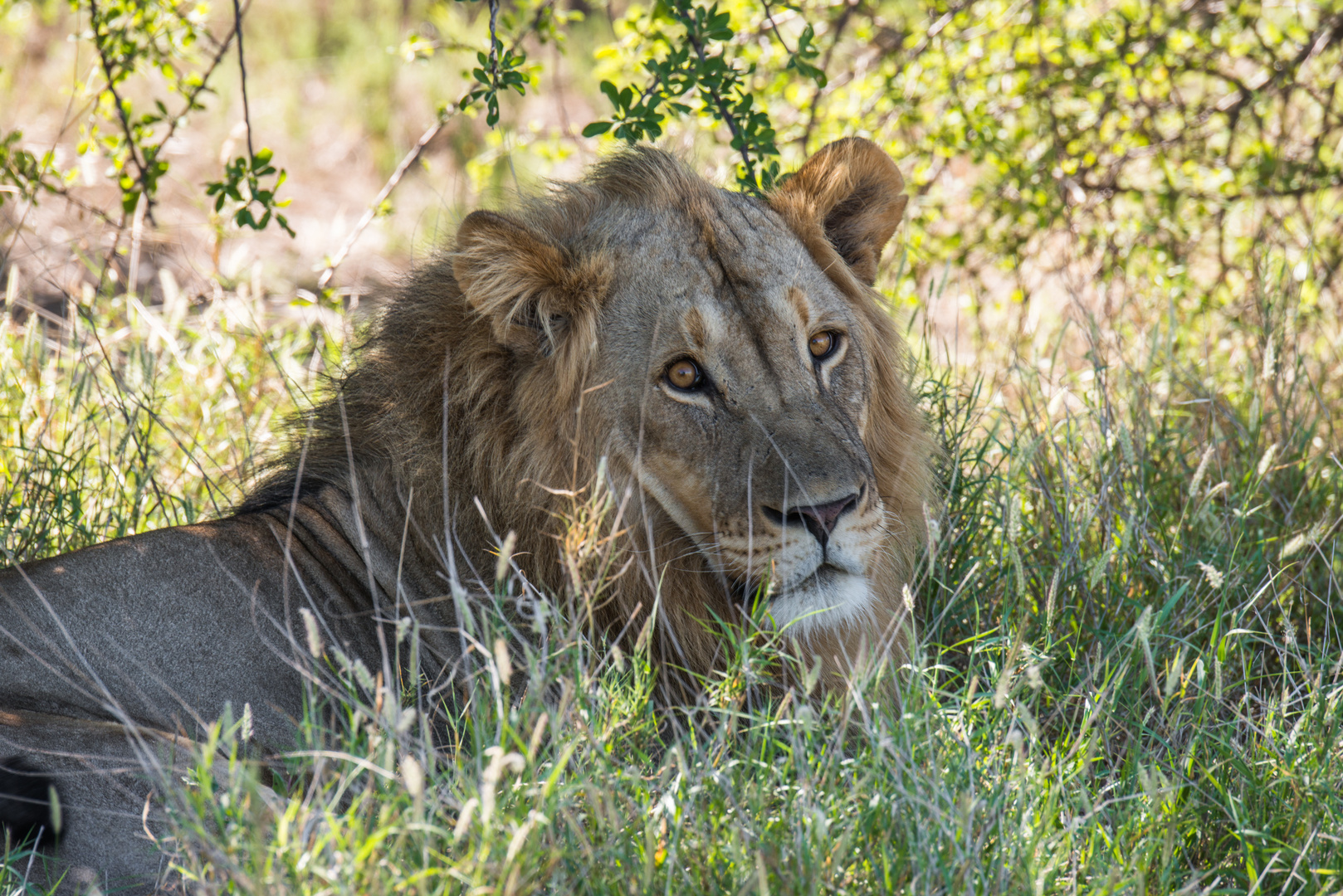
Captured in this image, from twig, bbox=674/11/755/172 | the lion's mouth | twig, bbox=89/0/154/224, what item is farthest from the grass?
twig, bbox=674/11/755/172

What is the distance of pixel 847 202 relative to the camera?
12.3 feet

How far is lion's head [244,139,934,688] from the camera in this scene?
302 cm

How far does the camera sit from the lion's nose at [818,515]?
9.42 feet

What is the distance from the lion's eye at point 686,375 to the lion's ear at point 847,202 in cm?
63

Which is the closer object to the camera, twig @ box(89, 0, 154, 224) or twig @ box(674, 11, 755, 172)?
twig @ box(674, 11, 755, 172)

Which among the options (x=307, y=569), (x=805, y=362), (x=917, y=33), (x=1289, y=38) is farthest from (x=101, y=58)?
(x=1289, y=38)

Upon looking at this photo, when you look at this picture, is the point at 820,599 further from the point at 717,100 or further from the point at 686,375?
the point at 717,100

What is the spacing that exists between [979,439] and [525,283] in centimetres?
240

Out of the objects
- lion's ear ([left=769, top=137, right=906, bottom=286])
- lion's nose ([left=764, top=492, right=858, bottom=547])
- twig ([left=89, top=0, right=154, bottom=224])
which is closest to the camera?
lion's nose ([left=764, top=492, right=858, bottom=547])

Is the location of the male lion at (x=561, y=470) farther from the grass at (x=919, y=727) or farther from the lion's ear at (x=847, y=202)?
the grass at (x=919, y=727)

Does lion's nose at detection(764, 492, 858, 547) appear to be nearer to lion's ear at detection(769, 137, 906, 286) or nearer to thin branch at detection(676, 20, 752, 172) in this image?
lion's ear at detection(769, 137, 906, 286)

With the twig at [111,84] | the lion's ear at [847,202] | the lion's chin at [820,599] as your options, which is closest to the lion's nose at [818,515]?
the lion's chin at [820,599]

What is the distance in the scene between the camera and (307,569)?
3371 mm

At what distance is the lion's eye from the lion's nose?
0.43 meters
